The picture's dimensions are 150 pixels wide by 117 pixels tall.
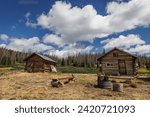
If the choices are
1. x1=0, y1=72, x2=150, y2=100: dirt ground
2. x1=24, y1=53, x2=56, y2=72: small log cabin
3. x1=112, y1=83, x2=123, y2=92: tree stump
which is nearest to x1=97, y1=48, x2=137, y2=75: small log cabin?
x1=24, y1=53, x2=56, y2=72: small log cabin

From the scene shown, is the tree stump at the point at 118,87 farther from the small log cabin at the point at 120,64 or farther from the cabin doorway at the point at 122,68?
the cabin doorway at the point at 122,68

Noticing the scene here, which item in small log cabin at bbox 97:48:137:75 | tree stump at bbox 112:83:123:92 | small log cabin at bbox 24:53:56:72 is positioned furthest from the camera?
small log cabin at bbox 24:53:56:72

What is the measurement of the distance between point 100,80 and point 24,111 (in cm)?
1107

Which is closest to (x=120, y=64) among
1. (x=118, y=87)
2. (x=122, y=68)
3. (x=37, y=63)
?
(x=122, y=68)

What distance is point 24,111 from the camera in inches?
390

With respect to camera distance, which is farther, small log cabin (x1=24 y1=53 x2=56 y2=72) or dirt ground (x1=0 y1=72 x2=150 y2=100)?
small log cabin (x1=24 y1=53 x2=56 y2=72)

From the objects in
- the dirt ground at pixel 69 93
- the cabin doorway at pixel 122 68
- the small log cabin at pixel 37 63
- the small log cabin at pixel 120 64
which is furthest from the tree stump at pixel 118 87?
the small log cabin at pixel 37 63

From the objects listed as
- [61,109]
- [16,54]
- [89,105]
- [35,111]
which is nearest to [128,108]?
[89,105]

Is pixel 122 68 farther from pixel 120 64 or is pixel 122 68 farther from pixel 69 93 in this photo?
pixel 69 93

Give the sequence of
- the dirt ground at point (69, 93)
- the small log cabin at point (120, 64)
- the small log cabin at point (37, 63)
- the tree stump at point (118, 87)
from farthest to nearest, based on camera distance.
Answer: the small log cabin at point (37, 63), the small log cabin at point (120, 64), the tree stump at point (118, 87), the dirt ground at point (69, 93)

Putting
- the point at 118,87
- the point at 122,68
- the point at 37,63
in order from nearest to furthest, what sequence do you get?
1. the point at 118,87
2. the point at 122,68
3. the point at 37,63

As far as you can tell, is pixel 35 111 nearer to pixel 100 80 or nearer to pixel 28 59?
pixel 100 80

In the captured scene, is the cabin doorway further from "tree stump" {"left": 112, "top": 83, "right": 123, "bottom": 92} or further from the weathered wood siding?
"tree stump" {"left": 112, "top": 83, "right": 123, "bottom": 92}

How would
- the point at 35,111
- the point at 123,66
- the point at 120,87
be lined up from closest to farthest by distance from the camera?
the point at 35,111
the point at 120,87
the point at 123,66
